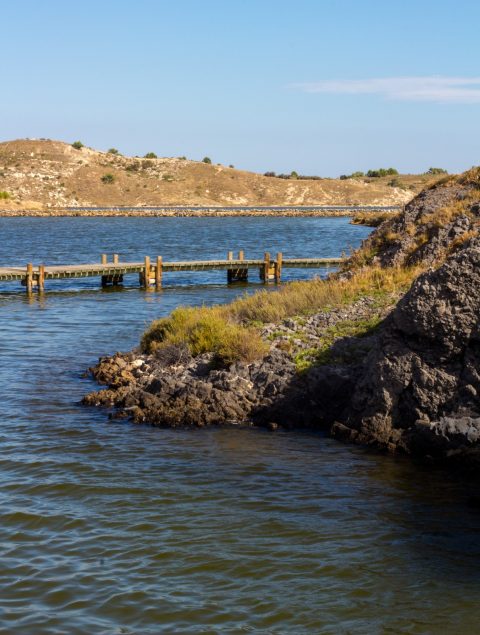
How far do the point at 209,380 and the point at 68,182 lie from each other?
567 feet

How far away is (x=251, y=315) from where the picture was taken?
22891 millimetres

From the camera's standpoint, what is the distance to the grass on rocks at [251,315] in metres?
19.7

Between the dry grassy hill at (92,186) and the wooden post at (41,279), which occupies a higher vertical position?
the dry grassy hill at (92,186)

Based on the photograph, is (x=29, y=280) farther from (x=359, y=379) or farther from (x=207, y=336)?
(x=359, y=379)

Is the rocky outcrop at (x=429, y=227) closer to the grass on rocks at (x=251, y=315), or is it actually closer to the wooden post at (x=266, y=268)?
the grass on rocks at (x=251, y=315)

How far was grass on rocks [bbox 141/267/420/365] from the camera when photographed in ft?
64.6

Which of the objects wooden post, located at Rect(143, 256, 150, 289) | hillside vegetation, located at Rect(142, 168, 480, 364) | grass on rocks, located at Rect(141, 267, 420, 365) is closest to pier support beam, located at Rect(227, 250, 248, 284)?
wooden post, located at Rect(143, 256, 150, 289)

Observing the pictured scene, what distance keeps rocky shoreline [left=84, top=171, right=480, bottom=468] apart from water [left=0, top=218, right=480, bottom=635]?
59 cm

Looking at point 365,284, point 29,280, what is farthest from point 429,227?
point 29,280

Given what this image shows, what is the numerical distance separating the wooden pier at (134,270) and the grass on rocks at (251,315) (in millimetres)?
20460

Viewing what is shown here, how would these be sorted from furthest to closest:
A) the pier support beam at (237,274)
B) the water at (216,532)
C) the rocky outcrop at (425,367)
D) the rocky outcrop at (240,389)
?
the pier support beam at (237,274) < the rocky outcrop at (240,389) < the rocky outcrop at (425,367) < the water at (216,532)

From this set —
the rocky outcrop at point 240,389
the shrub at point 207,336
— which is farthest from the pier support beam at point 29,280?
the rocky outcrop at point 240,389

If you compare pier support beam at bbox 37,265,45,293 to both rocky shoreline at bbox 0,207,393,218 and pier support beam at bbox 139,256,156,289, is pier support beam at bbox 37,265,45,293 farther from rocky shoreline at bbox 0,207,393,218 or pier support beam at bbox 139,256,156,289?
rocky shoreline at bbox 0,207,393,218

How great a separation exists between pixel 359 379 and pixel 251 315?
19.7ft
